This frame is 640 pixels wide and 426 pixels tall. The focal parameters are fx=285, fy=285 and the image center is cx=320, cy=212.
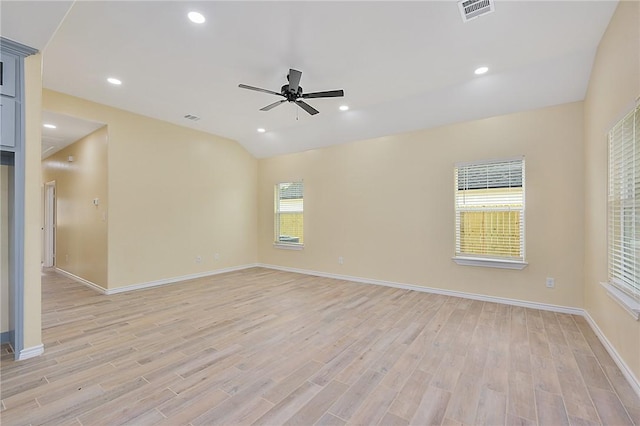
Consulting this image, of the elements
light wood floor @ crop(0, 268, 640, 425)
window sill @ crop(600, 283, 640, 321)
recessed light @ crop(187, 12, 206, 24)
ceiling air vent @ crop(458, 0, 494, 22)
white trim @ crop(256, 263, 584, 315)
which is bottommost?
light wood floor @ crop(0, 268, 640, 425)

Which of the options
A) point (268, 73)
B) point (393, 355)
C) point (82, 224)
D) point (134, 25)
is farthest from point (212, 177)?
point (393, 355)

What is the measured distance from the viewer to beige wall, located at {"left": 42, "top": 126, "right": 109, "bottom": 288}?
189 inches

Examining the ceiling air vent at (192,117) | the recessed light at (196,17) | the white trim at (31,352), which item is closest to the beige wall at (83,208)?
the ceiling air vent at (192,117)

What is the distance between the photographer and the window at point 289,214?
Answer: 651 cm

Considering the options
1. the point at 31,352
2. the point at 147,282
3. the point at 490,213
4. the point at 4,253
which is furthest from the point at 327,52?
the point at 147,282

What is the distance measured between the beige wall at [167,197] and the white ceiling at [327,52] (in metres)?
0.46

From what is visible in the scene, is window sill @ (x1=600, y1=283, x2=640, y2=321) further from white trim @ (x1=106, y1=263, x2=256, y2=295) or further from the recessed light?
white trim @ (x1=106, y1=263, x2=256, y2=295)

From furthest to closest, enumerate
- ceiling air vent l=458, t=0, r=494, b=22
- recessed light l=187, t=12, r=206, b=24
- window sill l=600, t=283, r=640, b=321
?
recessed light l=187, t=12, r=206, b=24 < ceiling air vent l=458, t=0, r=494, b=22 < window sill l=600, t=283, r=640, b=321

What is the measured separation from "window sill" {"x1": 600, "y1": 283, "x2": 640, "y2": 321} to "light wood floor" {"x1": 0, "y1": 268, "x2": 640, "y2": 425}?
55 cm

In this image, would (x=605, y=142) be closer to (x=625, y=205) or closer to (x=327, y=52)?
(x=625, y=205)

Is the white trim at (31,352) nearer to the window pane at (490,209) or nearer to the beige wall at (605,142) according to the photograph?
the beige wall at (605,142)

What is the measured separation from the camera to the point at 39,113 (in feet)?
8.55

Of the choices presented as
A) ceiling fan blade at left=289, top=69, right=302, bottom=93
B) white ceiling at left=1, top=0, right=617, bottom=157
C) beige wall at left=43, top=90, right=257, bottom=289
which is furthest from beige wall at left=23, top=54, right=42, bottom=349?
ceiling fan blade at left=289, top=69, right=302, bottom=93

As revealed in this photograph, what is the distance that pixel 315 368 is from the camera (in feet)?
7.82
